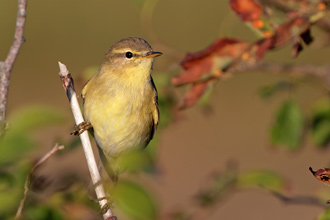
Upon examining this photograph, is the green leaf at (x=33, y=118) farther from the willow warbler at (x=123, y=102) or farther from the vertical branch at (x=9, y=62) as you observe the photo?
the willow warbler at (x=123, y=102)

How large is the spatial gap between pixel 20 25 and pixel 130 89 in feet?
4.49

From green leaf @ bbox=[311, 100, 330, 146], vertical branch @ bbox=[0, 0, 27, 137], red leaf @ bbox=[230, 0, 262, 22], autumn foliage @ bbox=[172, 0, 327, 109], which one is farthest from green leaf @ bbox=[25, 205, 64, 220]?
green leaf @ bbox=[311, 100, 330, 146]

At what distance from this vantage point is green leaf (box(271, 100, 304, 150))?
274 centimetres

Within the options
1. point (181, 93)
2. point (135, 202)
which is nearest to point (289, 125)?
point (135, 202)

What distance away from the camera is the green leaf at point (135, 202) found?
4.09 ft

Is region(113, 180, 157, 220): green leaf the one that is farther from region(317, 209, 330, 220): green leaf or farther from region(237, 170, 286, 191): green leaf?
region(237, 170, 286, 191): green leaf

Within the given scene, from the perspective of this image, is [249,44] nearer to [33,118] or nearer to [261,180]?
[261,180]

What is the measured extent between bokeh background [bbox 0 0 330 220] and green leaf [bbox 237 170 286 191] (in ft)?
1.11

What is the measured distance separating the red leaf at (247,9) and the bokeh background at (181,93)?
0.68 meters

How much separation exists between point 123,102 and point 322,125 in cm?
111

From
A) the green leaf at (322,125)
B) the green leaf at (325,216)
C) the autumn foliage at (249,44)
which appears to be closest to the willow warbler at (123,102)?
the green leaf at (322,125)

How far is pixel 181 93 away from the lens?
349 inches

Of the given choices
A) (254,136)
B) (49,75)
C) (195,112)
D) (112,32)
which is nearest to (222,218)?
(254,136)

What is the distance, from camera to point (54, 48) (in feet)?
49.8
